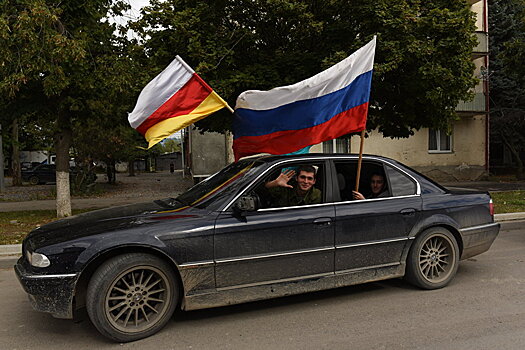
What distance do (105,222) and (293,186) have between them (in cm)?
194

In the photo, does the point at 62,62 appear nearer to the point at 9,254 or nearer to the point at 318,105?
the point at 9,254

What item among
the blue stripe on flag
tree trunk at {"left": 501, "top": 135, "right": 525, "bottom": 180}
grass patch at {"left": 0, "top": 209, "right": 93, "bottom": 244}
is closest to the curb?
grass patch at {"left": 0, "top": 209, "right": 93, "bottom": 244}

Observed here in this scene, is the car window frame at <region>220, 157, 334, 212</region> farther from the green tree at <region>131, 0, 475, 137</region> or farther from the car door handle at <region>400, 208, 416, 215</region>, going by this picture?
the green tree at <region>131, 0, 475, 137</region>

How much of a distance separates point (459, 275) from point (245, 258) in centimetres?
304

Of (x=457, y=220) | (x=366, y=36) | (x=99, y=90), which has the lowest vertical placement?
(x=457, y=220)

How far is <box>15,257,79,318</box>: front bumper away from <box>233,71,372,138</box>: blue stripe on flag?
2.83 meters

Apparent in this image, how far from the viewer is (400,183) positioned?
4543 mm

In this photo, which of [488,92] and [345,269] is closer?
[345,269]

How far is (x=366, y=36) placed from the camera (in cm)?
866

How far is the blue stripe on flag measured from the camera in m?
4.75

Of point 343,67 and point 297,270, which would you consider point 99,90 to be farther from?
point 297,270

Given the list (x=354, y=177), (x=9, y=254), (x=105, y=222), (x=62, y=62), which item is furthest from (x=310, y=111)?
(x=62, y=62)

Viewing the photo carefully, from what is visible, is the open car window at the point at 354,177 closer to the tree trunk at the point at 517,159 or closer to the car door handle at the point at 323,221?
the car door handle at the point at 323,221

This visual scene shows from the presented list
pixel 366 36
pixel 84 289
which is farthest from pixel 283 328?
pixel 366 36
